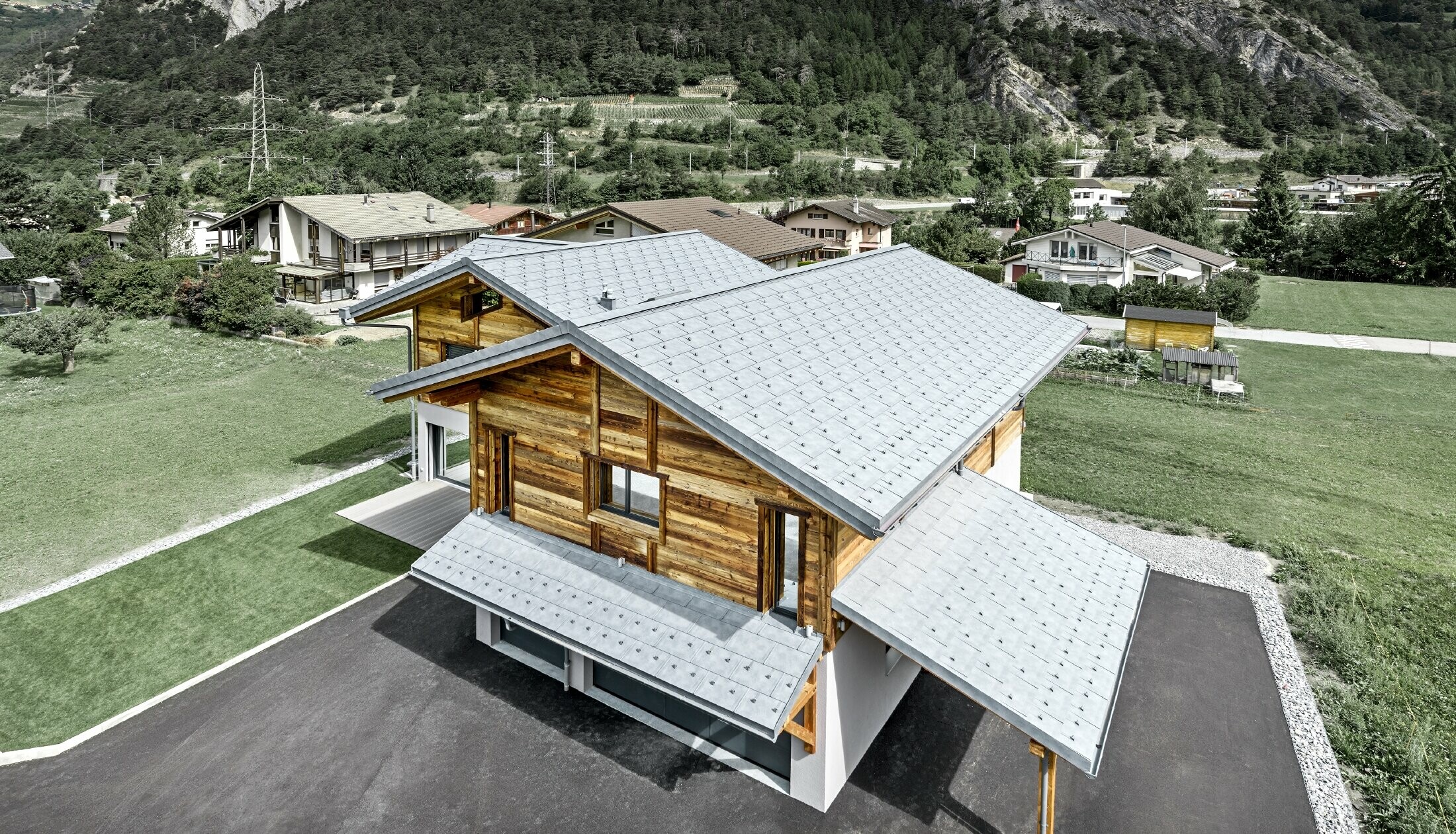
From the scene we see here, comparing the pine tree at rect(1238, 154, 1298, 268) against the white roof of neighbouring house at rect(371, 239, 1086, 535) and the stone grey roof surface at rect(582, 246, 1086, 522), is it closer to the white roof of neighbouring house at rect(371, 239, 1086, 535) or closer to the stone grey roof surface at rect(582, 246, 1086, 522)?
the stone grey roof surface at rect(582, 246, 1086, 522)

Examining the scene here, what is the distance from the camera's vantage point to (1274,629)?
1235 centimetres

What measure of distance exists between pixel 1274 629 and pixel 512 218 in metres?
53.3

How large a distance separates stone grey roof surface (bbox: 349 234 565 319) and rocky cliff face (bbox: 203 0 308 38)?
216 m

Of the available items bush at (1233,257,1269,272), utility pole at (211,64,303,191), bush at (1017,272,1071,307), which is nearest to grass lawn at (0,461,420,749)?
bush at (1017,272,1071,307)

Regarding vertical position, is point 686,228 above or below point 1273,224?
below

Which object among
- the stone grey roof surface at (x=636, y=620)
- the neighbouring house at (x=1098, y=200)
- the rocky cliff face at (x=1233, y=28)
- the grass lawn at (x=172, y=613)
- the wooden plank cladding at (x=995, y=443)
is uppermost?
the rocky cliff face at (x=1233, y=28)

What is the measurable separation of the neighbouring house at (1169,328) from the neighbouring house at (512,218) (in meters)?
36.6

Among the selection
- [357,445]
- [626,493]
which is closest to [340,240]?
[357,445]

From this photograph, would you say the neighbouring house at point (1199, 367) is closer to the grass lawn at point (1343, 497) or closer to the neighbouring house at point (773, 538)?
the grass lawn at point (1343, 497)

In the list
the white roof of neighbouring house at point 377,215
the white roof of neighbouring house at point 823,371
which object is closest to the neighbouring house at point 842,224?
the white roof of neighbouring house at point 377,215

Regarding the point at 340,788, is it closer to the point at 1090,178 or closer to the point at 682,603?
the point at 682,603

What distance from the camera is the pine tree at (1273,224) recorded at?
60.9 metres

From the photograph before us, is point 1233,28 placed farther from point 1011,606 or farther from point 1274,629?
point 1011,606

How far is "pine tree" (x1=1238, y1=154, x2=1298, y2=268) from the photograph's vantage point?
60906 millimetres
